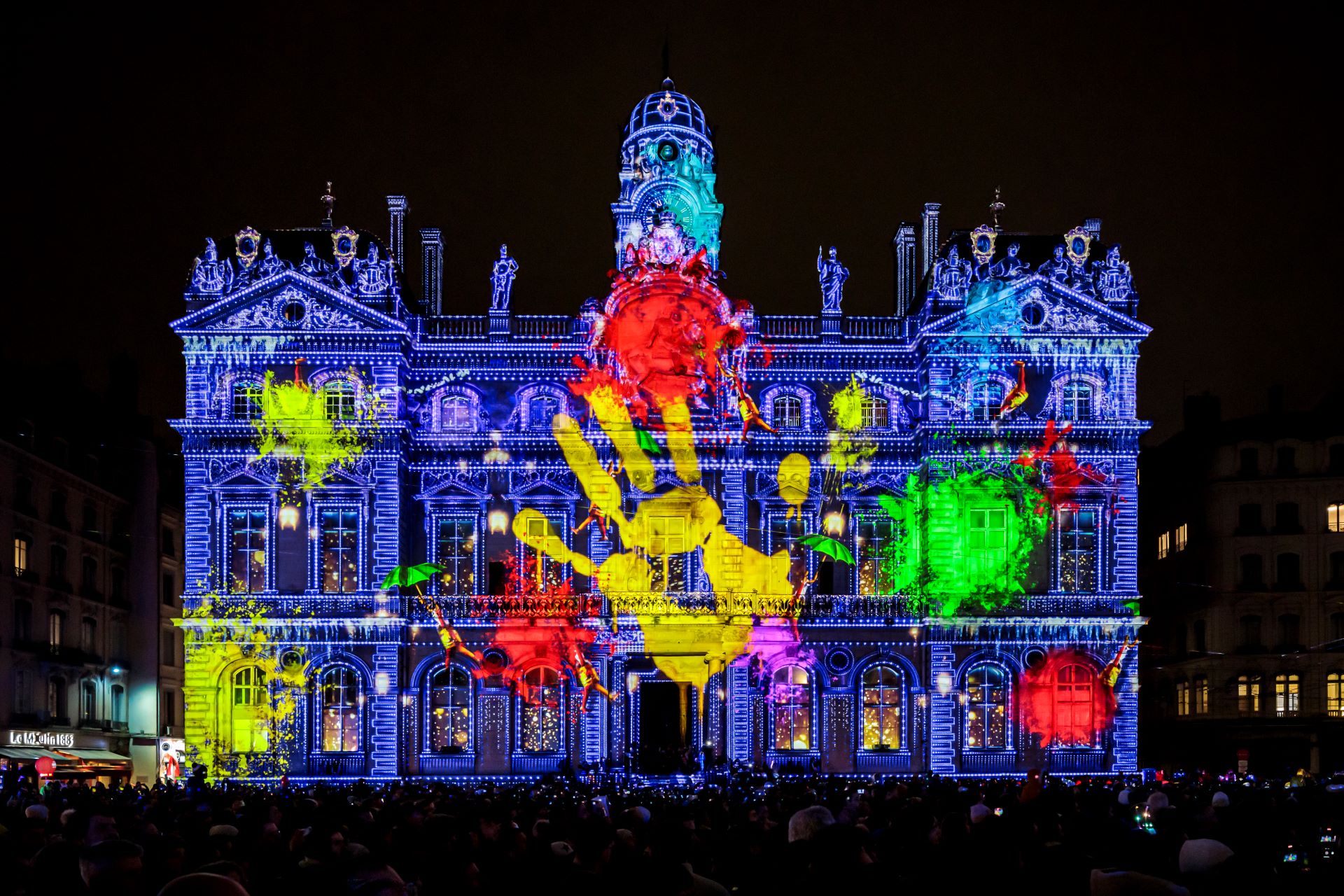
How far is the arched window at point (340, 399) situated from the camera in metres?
55.9

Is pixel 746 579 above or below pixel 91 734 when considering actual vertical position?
above

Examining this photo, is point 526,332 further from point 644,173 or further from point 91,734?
point 91,734

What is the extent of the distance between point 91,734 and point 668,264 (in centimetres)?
2982

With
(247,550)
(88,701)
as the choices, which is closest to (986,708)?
(247,550)

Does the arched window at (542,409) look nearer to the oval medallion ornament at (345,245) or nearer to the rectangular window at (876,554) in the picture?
the oval medallion ornament at (345,245)

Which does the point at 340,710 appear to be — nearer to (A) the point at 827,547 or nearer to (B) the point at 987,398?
(A) the point at 827,547

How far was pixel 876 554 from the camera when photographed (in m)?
56.9

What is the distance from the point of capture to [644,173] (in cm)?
6031

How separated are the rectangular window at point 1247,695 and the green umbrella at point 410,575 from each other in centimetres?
3551

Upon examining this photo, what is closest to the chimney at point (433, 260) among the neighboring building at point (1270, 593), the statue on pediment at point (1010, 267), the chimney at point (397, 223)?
the chimney at point (397, 223)

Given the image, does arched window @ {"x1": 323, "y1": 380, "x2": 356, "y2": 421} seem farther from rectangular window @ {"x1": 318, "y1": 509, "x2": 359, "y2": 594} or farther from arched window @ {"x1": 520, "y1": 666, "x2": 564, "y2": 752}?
arched window @ {"x1": 520, "y1": 666, "x2": 564, "y2": 752}

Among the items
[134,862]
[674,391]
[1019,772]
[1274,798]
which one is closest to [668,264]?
[674,391]

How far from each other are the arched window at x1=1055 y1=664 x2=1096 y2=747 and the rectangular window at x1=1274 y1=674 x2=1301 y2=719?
16.5 metres

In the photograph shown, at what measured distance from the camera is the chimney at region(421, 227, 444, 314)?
61969mm
